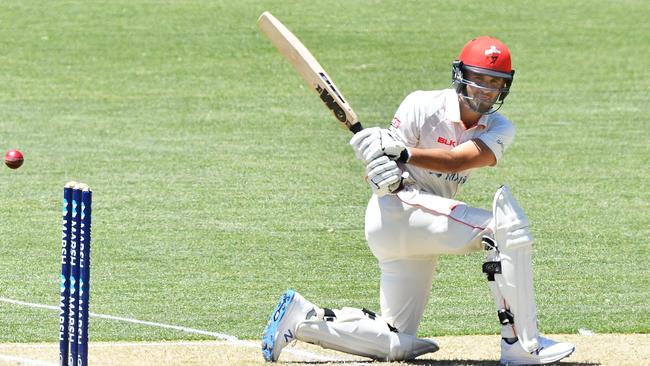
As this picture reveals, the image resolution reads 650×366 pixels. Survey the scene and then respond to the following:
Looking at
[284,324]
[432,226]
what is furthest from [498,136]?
[284,324]

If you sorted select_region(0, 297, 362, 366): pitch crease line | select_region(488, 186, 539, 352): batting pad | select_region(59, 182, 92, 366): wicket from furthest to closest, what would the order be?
select_region(0, 297, 362, 366): pitch crease line < select_region(488, 186, 539, 352): batting pad < select_region(59, 182, 92, 366): wicket

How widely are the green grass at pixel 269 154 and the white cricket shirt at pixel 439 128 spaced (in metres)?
1.40

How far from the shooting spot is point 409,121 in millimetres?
6371

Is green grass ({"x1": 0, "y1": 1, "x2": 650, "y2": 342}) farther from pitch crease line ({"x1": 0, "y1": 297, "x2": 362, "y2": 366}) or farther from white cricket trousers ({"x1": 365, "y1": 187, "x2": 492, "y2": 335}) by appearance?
white cricket trousers ({"x1": 365, "y1": 187, "x2": 492, "y2": 335})

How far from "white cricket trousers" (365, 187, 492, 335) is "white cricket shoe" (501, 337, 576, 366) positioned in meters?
→ 0.52

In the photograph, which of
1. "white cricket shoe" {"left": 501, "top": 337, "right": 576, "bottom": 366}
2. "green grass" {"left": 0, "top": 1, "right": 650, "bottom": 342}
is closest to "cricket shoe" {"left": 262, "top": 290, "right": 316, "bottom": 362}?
"white cricket shoe" {"left": 501, "top": 337, "right": 576, "bottom": 366}

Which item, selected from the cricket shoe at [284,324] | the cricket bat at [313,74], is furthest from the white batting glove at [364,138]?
the cricket shoe at [284,324]

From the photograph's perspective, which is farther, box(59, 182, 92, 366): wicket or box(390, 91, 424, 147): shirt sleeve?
box(390, 91, 424, 147): shirt sleeve

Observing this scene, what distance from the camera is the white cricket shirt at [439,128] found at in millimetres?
6383

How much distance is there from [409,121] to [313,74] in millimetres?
657

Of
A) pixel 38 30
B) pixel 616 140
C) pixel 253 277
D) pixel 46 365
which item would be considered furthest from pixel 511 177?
pixel 38 30

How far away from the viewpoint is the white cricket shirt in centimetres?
638

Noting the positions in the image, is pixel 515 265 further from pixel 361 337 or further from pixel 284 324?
pixel 284 324

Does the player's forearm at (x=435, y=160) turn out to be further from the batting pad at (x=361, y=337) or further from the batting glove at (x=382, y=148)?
the batting pad at (x=361, y=337)
